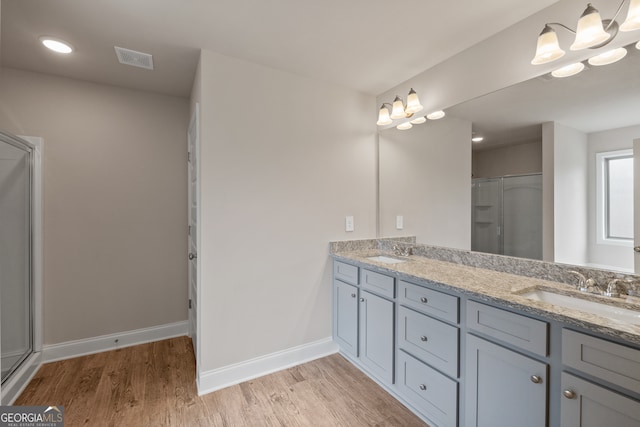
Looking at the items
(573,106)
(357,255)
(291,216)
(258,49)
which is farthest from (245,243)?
(573,106)

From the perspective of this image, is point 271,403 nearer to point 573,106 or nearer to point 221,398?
point 221,398

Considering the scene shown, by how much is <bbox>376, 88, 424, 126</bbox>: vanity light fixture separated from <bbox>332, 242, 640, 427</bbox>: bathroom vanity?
1.26 m

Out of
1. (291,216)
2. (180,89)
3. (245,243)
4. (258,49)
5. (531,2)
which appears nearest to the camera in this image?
(531,2)

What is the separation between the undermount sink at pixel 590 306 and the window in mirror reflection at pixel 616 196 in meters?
0.37

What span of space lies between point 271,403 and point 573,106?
8.73 feet

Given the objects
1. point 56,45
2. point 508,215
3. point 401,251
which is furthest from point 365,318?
point 56,45

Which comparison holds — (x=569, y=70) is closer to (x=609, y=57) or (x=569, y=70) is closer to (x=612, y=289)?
(x=609, y=57)

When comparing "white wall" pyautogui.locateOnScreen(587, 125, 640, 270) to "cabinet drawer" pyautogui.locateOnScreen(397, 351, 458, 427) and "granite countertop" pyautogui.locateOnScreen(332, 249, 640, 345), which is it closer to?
"granite countertop" pyautogui.locateOnScreen(332, 249, 640, 345)

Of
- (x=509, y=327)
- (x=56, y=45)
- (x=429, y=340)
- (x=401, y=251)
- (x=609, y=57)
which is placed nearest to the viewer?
(x=509, y=327)

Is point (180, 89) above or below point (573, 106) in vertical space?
above

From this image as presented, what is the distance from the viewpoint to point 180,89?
9.13ft

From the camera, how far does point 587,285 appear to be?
56.5 inches

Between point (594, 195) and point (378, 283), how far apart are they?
133 centimetres

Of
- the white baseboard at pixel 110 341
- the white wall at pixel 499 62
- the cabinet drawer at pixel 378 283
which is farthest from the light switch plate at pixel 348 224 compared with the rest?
the white baseboard at pixel 110 341
